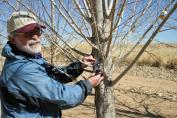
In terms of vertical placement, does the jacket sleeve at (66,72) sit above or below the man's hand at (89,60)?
below

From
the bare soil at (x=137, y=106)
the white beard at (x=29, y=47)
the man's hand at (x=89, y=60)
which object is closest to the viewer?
the white beard at (x=29, y=47)

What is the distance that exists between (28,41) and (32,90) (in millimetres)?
391

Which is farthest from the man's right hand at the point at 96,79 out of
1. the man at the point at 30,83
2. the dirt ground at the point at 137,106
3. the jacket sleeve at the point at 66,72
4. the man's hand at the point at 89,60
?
the dirt ground at the point at 137,106

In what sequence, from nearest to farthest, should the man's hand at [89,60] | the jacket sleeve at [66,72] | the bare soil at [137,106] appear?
the man's hand at [89,60], the jacket sleeve at [66,72], the bare soil at [137,106]

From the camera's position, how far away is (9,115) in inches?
124

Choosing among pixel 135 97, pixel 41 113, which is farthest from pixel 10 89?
pixel 135 97

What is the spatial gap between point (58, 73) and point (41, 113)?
497mm

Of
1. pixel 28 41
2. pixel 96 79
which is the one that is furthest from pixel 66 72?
pixel 28 41

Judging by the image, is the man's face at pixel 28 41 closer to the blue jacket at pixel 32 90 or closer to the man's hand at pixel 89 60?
the blue jacket at pixel 32 90

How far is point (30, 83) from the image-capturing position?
2.93 metres

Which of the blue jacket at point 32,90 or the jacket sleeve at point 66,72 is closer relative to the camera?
the blue jacket at point 32,90

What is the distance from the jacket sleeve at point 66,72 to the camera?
11.2 ft

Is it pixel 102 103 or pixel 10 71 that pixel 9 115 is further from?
pixel 102 103

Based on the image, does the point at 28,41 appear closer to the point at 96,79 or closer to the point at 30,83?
the point at 30,83
